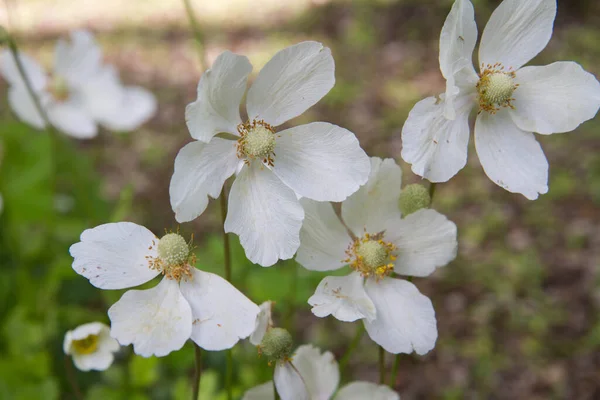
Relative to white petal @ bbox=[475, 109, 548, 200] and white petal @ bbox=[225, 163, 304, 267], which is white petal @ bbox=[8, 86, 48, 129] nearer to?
white petal @ bbox=[225, 163, 304, 267]

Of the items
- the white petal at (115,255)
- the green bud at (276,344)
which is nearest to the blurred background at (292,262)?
the white petal at (115,255)

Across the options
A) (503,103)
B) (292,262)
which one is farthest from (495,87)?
(292,262)

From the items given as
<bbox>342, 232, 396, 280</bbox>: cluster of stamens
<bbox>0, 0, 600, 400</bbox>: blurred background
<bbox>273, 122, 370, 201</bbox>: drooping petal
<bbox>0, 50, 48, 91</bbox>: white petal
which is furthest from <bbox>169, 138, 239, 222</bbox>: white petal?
<bbox>0, 50, 48, 91</bbox>: white petal

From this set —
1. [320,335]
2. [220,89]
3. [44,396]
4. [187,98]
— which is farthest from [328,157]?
[187,98]

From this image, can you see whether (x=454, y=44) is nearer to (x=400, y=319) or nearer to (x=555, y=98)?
(x=555, y=98)

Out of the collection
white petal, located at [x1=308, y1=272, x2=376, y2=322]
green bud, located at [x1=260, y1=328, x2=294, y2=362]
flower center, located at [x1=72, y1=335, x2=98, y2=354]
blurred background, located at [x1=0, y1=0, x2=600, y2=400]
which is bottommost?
blurred background, located at [x1=0, y1=0, x2=600, y2=400]
